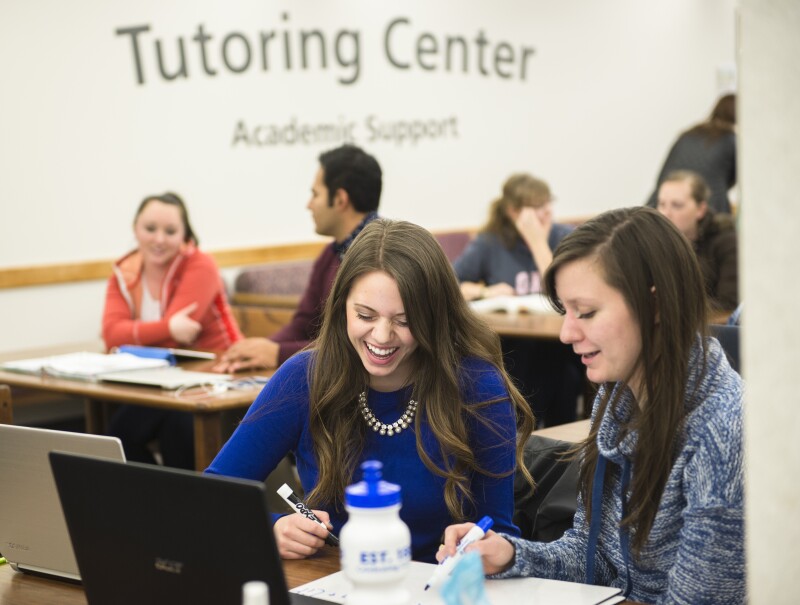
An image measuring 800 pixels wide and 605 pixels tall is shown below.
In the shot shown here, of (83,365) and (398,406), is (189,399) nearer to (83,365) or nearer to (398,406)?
(83,365)

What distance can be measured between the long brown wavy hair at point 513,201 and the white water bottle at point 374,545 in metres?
4.13

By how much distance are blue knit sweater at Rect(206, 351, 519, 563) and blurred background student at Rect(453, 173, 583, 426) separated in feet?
8.99

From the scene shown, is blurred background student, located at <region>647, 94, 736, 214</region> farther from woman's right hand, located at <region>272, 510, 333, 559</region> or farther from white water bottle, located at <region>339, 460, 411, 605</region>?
white water bottle, located at <region>339, 460, 411, 605</region>

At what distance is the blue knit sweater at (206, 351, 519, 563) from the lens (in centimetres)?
204

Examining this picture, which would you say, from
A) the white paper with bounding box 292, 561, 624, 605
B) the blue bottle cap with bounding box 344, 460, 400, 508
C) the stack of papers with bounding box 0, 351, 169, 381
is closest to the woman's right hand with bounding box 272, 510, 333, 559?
the white paper with bounding box 292, 561, 624, 605

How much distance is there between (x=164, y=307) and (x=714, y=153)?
138 inches

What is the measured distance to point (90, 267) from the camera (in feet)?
18.7

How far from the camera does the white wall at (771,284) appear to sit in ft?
3.01

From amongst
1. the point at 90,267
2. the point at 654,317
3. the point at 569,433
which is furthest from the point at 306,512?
the point at 90,267

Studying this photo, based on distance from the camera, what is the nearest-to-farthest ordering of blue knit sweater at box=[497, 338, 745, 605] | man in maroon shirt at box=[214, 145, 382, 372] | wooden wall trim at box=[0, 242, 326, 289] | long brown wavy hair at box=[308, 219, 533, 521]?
blue knit sweater at box=[497, 338, 745, 605] < long brown wavy hair at box=[308, 219, 533, 521] < man in maroon shirt at box=[214, 145, 382, 372] < wooden wall trim at box=[0, 242, 326, 289]

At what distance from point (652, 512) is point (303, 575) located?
54 cm

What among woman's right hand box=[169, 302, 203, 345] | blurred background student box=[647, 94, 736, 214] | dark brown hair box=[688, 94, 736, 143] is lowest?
woman's right hand box=[169, 302, 203, 345]

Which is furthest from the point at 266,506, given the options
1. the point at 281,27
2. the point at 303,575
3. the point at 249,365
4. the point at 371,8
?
the point at 371,8

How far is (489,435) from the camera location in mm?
2090
